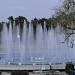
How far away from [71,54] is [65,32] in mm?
16813

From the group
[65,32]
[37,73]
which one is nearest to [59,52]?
[37,73]

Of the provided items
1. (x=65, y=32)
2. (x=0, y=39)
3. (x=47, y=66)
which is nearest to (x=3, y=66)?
(x=47, y=66)

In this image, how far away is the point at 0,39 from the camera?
147 feet

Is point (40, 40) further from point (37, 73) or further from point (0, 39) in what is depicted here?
point (37, 73)

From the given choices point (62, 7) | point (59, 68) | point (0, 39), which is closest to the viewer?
point (62, 7)

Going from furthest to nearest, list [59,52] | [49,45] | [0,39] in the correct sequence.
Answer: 1. [0,39]
2. [49,45]
3. [59,52]

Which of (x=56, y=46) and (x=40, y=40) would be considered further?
(x=40, y=40)

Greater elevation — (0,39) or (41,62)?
(0,39)

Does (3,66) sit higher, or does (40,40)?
(40,40)

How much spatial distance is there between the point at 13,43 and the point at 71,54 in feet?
26.4

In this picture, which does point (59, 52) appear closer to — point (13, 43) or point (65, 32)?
point (13, 43)

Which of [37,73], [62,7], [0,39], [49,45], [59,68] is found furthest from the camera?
[0,39]

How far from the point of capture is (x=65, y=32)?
18844mm

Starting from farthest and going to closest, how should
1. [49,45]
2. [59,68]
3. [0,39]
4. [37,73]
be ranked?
[0,39], [49,45], [59,68], [37,73]
